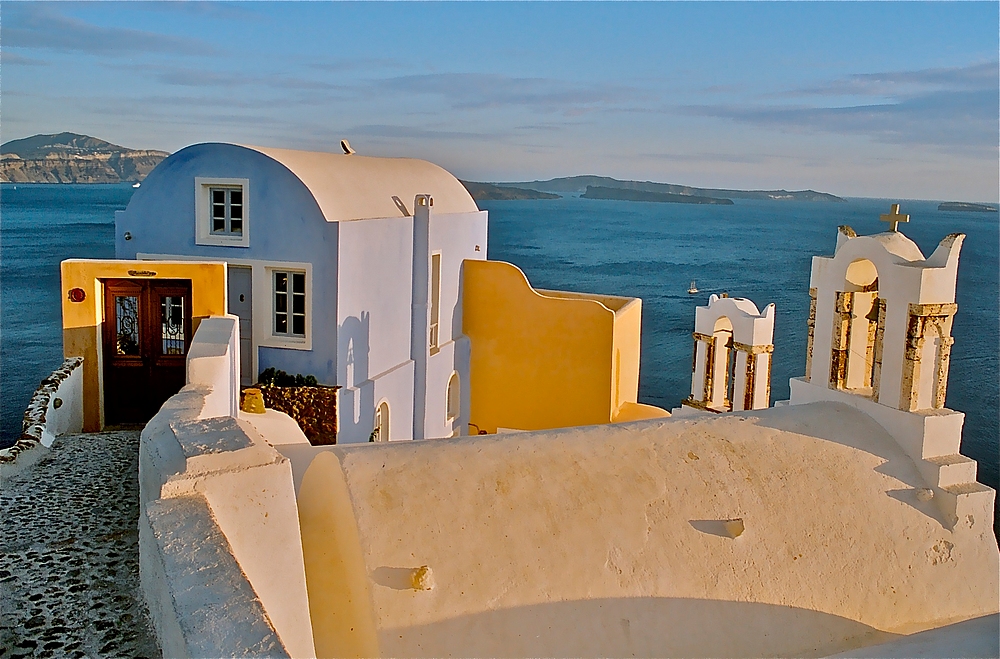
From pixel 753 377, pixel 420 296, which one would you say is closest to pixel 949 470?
pixel 753 377

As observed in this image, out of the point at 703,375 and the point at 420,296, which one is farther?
the point at 420,296

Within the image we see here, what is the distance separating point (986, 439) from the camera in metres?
38.5

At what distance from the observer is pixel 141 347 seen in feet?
41.1

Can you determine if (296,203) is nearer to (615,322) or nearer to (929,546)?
(615,322)

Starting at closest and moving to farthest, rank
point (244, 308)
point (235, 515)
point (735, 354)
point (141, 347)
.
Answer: point (235, 515) → point (141, 347) → point (735, 354) → point (244, 308)

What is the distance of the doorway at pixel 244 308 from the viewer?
16.1 metres

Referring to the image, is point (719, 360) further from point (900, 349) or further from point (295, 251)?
point (295, 251)

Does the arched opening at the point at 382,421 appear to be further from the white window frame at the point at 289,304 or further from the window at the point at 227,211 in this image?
the window at the point at 227,211

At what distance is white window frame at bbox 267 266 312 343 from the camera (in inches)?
624

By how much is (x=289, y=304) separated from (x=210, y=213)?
230cm

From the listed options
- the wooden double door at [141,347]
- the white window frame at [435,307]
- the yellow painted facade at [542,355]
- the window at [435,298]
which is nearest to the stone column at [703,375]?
the yellow painted facade at [542,355]

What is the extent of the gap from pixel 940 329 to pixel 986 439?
34.6 m

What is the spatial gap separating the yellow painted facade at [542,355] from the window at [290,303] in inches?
234

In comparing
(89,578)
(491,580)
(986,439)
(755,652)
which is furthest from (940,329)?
(986,439)
